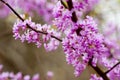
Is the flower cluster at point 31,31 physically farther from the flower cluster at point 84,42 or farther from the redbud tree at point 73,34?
the flower cluster at point 84,42

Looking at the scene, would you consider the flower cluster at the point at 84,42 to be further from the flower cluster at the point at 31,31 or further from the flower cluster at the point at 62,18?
the flower cluster at the point at 31,31

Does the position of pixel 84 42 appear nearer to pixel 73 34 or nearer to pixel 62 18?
pixel 73 34

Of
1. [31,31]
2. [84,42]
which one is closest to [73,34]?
[84,42]

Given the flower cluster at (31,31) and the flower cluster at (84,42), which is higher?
the flower cluster at (31,31)

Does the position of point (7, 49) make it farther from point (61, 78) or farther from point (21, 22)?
point (21, 22)

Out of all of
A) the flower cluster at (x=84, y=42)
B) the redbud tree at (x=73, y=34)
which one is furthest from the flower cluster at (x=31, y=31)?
the flower cluster at (x=84, y=42)

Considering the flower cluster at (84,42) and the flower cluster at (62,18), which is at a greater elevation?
the flower cluster at (62,18)

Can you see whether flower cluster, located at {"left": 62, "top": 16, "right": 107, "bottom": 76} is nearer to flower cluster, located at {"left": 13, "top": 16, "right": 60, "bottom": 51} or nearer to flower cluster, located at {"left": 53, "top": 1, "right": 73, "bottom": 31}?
flower cluster, located at {"left": 53, "top": 1, "right": 73, "bottom": 31}

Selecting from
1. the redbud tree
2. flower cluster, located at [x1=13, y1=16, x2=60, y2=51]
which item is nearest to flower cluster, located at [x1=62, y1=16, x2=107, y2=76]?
the redbud tree

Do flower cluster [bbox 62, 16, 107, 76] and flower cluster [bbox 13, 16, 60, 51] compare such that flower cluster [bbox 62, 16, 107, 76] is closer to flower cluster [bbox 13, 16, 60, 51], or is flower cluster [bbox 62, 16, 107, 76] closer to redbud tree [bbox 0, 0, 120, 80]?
redbud tree [bbox 0, 0, 120, 80]

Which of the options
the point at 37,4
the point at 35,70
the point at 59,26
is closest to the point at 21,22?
the point at 59,26

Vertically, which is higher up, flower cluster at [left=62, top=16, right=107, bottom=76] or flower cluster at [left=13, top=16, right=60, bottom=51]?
flower cluster at [left=13, top=16, right=60, bottom=51]
